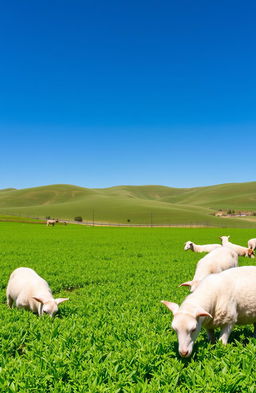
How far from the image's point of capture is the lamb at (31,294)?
8.59m

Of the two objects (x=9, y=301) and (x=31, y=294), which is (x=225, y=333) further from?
(x=9, y=301)

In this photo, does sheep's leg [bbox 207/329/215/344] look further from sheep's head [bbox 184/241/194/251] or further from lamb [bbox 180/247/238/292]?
sheep's head [bbox 184/241/194/251]

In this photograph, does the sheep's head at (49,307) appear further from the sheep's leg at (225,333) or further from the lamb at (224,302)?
the sheep's leg at (225,333)

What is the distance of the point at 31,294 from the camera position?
946 cm

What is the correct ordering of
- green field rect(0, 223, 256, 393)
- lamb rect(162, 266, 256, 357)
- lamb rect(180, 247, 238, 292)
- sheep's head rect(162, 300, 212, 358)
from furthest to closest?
1. lamb rect(180, 247, 238, 292)
2. lamb rect(162, 266, 256, 357)
3. sheep's head rect(162, 300, 212, 358)
4. green field rect(0, 223, 256, 393)

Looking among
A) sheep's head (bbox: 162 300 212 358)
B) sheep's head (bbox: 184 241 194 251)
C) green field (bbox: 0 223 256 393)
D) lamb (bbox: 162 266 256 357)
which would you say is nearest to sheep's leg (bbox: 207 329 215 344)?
lamb (bbox: 162 266 256 357)

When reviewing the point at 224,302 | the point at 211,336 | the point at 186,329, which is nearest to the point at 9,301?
the point at 211,336

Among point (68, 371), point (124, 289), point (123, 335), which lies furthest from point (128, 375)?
point (124, 289)

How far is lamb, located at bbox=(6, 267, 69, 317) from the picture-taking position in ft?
28.2

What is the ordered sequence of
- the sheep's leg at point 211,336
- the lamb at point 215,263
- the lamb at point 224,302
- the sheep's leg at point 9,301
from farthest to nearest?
the lamb at point 215,263
the sheep's leg at point 9,301
the sheep's leg at point 211,336
the lamb at point 224,302

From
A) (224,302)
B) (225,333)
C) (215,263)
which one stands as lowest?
(225,333)

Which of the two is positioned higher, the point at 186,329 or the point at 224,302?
the point at 224,302

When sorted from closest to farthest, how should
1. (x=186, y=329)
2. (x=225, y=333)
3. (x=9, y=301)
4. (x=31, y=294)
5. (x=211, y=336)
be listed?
(x=186, y=329) < (x=225, y=333) < (x=211, y=336) < (x=31, y=294) < (x=9, y=301)

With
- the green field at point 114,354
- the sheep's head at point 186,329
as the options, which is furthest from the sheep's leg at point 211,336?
the sheep's head at point 186,329
